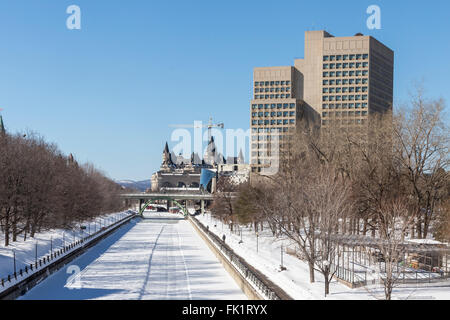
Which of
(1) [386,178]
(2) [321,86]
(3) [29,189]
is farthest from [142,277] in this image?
(2) [321,86]

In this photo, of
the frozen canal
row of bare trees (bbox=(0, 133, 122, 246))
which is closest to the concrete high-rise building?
the frozen canal

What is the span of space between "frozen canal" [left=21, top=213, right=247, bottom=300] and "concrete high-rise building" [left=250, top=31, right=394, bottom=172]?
7757 cm

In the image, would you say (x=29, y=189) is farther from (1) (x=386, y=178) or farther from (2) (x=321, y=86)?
(2) (x=321, y=86)

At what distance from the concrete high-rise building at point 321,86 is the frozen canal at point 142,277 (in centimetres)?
7757

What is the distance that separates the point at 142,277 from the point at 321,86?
110 metres

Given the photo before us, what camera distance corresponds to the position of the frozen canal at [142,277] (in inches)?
1672

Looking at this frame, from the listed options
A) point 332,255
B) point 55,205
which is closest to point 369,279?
point 332,255

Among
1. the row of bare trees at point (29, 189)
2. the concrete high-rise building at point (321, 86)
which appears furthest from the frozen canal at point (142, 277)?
the concrete high-rise building at point (321, 86)

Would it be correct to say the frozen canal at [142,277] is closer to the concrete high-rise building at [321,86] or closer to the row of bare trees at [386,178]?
the row of bare trees at [386,178]

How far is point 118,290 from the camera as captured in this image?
44.1m

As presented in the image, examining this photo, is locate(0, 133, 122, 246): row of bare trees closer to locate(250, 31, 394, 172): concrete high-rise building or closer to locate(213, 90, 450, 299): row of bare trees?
locate(213, 90, 450, 299): row of bare trees

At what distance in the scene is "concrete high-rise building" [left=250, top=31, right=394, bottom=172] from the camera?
488ft
